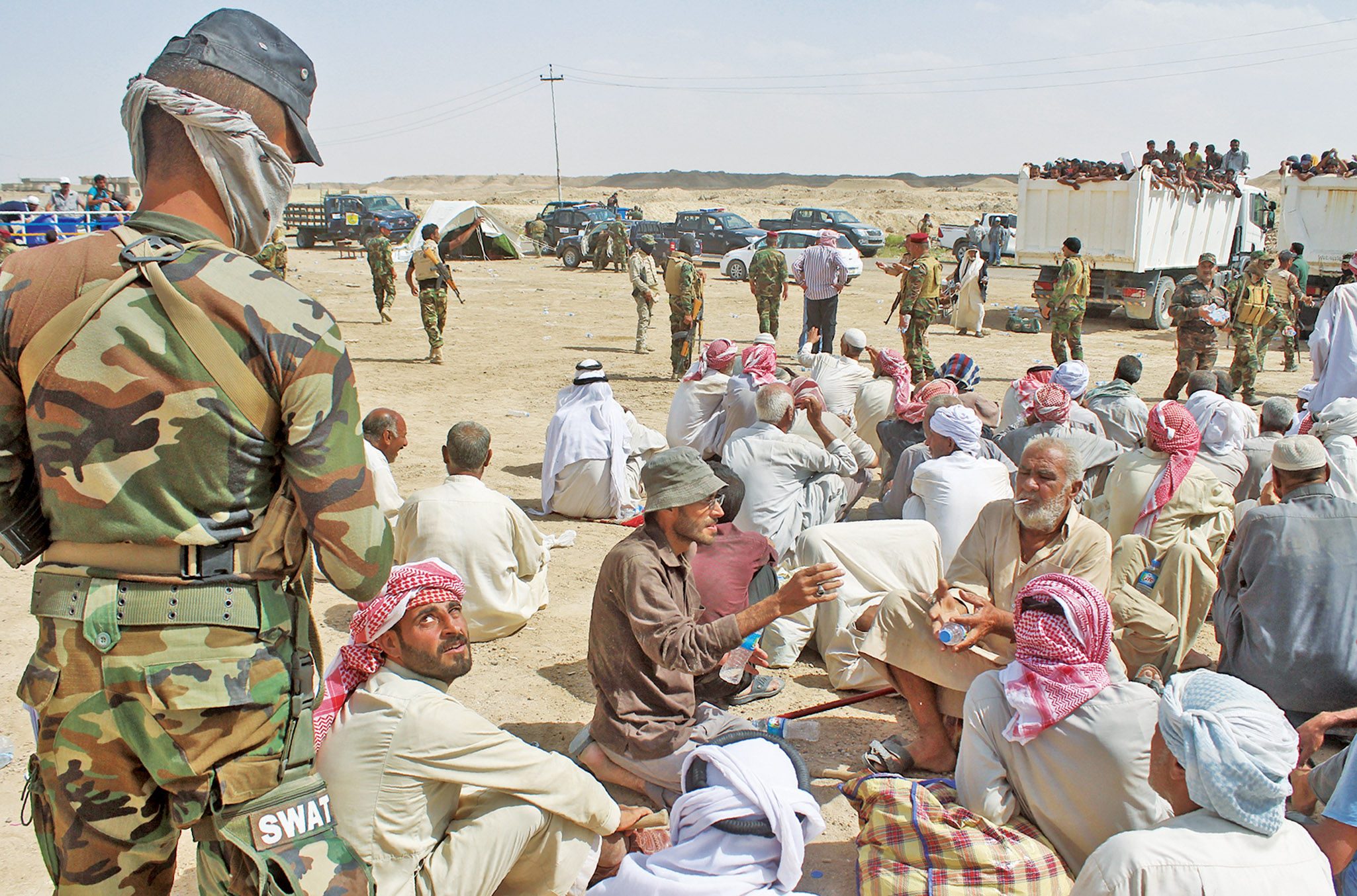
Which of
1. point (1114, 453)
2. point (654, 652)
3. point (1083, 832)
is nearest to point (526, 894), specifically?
point (654, 652)

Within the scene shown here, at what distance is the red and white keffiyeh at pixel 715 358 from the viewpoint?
8.13 meters

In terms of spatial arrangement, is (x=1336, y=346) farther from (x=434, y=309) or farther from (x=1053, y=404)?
(x=434, y=309)

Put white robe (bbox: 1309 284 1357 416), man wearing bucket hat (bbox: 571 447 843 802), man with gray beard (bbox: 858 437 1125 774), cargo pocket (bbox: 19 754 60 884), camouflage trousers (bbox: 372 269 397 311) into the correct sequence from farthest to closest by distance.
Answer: camouflage trousers (bbox: 372 269 397 311) < white robe (bbox: 1309 284 1357 416) < man with gray beard (bbox: 858 437 1125 774) < man wearing bucket hat (bbox: 571 447 843 802) < cargo pocket (bbox: 19 754 60 884)

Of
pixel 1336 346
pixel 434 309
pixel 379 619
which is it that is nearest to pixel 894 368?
pixel 1336 346

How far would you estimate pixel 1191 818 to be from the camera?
2062 mm

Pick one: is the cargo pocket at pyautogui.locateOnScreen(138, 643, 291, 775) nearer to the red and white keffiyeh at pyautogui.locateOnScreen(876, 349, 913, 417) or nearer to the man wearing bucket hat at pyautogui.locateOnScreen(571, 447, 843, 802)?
the man wearing bucket hat at pyautogui.locateOnScreen(571, 447, 843, 802)

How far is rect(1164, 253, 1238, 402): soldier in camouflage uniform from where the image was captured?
10.1 meters

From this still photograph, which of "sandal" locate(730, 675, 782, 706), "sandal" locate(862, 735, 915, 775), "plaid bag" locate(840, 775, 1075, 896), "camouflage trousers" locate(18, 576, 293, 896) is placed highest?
"camouflage trousers" locate(18, 576, 293, 896)

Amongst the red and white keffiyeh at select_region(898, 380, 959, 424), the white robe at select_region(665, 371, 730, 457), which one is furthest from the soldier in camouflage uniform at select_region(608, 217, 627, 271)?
the red and white keffiyeh at select_region(898, 380, 959, 424)

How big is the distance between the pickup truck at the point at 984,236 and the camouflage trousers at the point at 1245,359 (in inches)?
366

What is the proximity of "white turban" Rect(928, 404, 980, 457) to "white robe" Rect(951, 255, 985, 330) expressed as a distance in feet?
36.0

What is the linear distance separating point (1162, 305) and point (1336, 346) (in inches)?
338

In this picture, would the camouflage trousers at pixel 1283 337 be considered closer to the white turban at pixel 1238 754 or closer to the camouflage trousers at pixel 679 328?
the camouflage trousers at pixel 679 328

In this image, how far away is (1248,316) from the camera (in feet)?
34.1
